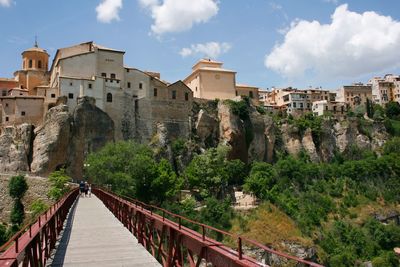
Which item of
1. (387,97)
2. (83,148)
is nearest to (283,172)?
(83,148)

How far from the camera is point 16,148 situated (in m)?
40.8

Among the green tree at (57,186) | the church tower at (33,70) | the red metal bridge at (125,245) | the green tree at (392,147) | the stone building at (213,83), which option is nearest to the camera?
the red metal bridge at (125,245)

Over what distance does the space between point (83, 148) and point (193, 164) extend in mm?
12861

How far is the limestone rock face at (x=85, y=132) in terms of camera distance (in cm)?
4209

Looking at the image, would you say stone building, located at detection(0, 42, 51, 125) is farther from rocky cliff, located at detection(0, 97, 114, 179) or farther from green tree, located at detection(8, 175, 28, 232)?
green tree, located at detection(8, 175, 28, 232)

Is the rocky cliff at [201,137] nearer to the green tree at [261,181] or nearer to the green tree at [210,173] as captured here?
the green tree at [210,173]

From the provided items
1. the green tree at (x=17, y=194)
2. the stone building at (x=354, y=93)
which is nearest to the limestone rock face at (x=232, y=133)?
the green tree at (x=17, y=194)

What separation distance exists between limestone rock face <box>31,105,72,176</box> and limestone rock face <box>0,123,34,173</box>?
0.81 meters

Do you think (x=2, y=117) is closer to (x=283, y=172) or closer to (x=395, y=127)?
(x=283, y=172)

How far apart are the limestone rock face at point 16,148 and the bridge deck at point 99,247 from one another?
98.8 feet

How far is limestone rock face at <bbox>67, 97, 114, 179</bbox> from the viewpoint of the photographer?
42.1 metres

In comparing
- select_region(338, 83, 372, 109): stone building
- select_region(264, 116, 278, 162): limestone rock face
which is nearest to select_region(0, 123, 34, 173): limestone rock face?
select_region(264, 116, 278, 162): limestone rock face

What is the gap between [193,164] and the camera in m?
46.3

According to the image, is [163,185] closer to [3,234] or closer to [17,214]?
[17,214]
